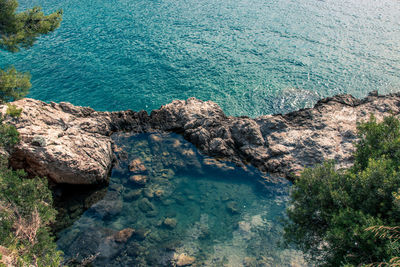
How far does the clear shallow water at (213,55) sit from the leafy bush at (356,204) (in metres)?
17.1

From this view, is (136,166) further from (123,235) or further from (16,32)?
(16,32)

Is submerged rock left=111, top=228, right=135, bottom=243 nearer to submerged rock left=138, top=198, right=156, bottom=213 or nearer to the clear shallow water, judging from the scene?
submerged rock left=138, top=198, right=156, bottom=213

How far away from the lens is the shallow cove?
17469 mm

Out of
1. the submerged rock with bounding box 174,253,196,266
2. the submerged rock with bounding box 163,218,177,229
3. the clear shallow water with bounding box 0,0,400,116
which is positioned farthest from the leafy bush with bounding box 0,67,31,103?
the submerged rock with bounding box 174,253,196,266

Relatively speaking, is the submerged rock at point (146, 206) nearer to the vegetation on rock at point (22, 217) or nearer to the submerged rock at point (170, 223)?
the submerged rock at point (170, 223)

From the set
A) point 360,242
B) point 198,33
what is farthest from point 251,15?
point 360,242

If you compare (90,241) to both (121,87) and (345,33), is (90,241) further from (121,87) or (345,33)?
(345,33)

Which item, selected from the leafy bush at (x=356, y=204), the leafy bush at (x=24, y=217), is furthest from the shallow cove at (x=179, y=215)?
the leafy bush at (x=24, y=217)

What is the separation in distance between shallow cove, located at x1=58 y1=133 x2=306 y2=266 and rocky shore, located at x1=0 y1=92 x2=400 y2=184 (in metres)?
1.51

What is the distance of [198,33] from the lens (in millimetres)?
45562

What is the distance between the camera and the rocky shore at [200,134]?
1905 centimetres

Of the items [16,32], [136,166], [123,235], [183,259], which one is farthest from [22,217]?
[16,32]

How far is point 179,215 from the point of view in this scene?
792 inches

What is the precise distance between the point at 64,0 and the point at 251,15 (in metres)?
39.1
